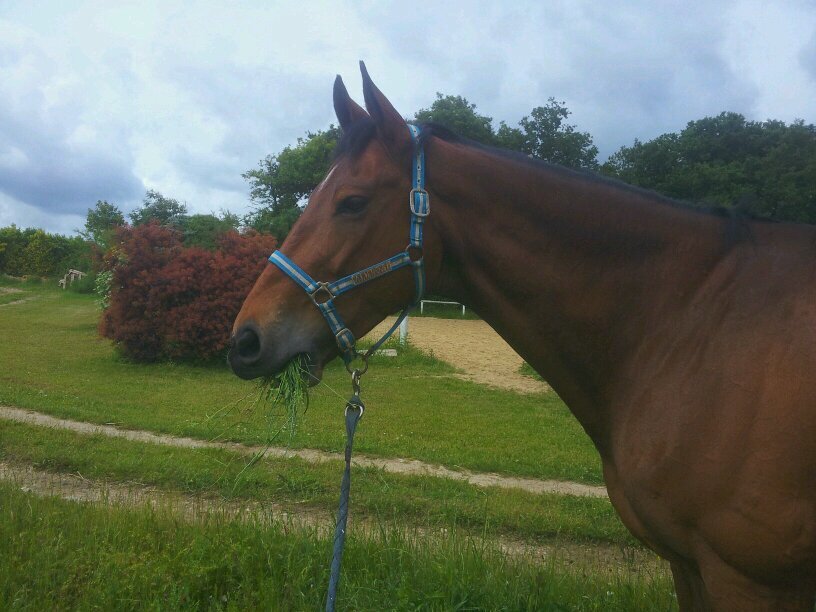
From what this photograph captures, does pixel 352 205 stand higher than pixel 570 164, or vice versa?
pixel 570 164

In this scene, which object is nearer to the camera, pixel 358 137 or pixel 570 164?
pixel 358 137

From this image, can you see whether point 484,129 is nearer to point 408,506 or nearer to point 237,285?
point 237,285

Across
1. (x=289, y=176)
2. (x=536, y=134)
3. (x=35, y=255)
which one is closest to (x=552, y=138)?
(x=536, y=134)

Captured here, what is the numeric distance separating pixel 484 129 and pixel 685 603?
3376 centimetres

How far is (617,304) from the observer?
2.18m

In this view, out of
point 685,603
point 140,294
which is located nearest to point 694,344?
point 685,603

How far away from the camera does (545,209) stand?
88.6 inches

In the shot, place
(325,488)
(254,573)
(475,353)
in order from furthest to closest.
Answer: (475,353), (325,488), (254,573)

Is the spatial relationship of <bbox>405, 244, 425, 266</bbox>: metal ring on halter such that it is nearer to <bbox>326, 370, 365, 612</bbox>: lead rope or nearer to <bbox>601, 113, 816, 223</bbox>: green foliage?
<bbox>326, 370, 365, 612</bbox>: lead rope

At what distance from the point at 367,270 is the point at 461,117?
110 feet

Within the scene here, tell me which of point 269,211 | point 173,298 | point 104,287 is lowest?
point 173,298

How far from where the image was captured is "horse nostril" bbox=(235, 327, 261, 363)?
2.13 metres

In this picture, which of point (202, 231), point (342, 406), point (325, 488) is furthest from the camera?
point (202, 231)

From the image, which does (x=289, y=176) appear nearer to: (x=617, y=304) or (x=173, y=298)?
(x=173, y=298)
